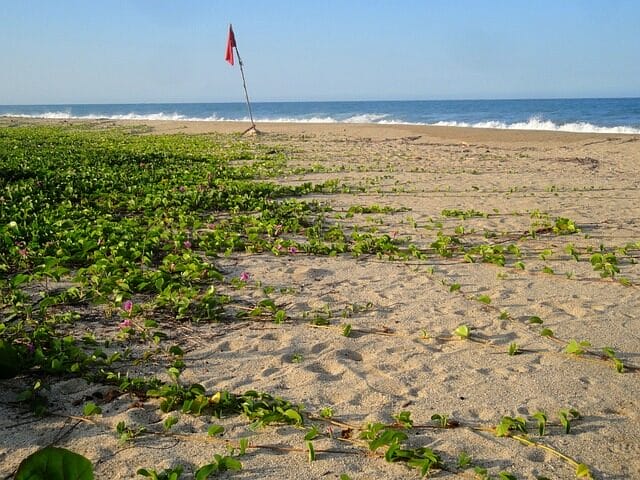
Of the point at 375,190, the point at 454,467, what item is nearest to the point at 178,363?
the point at 454,467

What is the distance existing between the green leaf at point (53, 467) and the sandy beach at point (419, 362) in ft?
3.15

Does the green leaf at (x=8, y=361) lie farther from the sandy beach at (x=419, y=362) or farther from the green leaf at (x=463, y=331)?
the green leaf at (x=463, y=331)

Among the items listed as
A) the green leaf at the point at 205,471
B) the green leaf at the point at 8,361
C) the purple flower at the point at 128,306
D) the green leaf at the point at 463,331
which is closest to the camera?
the green leaf at the point at 205,471

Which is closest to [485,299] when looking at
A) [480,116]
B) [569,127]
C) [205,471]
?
[205,471]

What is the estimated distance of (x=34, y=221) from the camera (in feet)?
20.7

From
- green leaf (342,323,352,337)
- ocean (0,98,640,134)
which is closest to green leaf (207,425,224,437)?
green leaf (342,323,352,337)

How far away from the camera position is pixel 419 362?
3.37m

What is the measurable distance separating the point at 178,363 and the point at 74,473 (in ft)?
A: 5.90

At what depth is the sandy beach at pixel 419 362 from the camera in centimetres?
248

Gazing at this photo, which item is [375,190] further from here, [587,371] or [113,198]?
[587,371]

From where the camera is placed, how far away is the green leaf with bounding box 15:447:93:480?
4.60ft

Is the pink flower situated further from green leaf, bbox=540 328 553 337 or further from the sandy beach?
green leaf, bbox=540 328 553 337

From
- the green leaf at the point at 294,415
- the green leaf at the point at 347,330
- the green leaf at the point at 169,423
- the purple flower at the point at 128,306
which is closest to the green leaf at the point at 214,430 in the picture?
the green leaf at the point at 169,423

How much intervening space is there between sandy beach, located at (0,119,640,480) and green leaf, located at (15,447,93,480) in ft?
3.15
